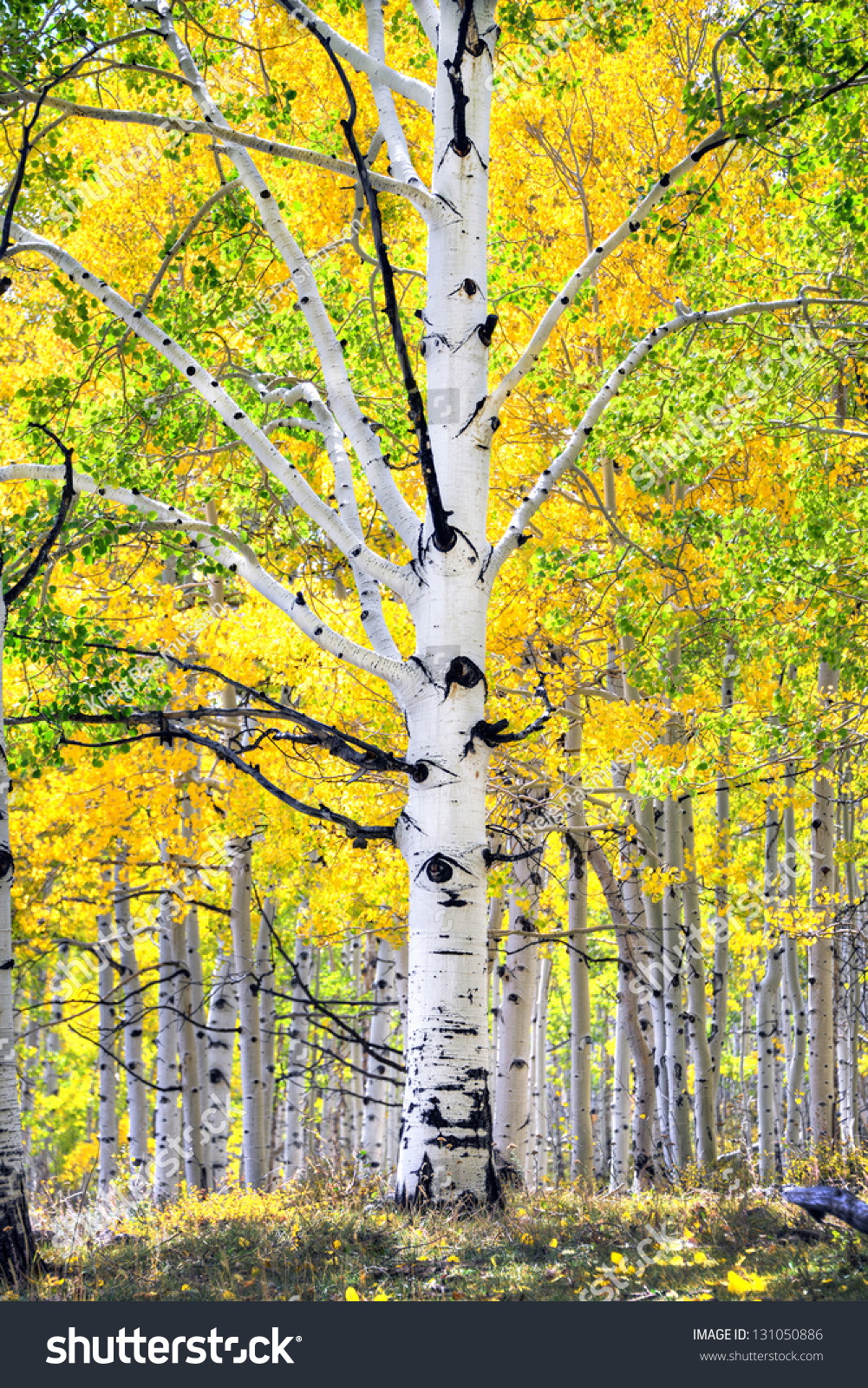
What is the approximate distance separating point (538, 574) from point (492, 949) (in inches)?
188

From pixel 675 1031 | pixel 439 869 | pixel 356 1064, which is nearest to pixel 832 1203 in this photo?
pixel 439 869

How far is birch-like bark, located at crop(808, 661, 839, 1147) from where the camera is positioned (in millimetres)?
9258

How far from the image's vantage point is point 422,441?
517cm

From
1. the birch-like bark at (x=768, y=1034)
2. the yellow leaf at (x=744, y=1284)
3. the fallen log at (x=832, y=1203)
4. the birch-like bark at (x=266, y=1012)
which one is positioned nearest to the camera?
the yellow leaf at (x=744, y=1284)

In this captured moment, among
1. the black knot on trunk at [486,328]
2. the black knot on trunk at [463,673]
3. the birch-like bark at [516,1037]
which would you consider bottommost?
the birch-like bark at [516,1037]

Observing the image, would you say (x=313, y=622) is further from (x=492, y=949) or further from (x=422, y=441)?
(x=492, y=949)

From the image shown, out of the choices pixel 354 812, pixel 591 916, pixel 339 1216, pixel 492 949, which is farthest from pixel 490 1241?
pixel 591 916

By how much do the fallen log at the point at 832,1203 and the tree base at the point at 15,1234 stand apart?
10.6 ft

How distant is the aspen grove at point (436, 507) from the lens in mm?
5523

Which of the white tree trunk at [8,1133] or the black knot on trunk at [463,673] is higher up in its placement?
the black knot on trunk at [463,673]

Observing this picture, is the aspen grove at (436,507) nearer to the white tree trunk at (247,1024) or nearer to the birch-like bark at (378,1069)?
the white tree trunk at (247,1024)

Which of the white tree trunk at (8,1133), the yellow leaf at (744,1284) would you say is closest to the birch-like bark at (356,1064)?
the white tree trunk at (8,1133)

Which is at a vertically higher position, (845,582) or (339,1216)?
(845,582)

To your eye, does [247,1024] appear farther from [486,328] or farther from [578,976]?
[486,328]
